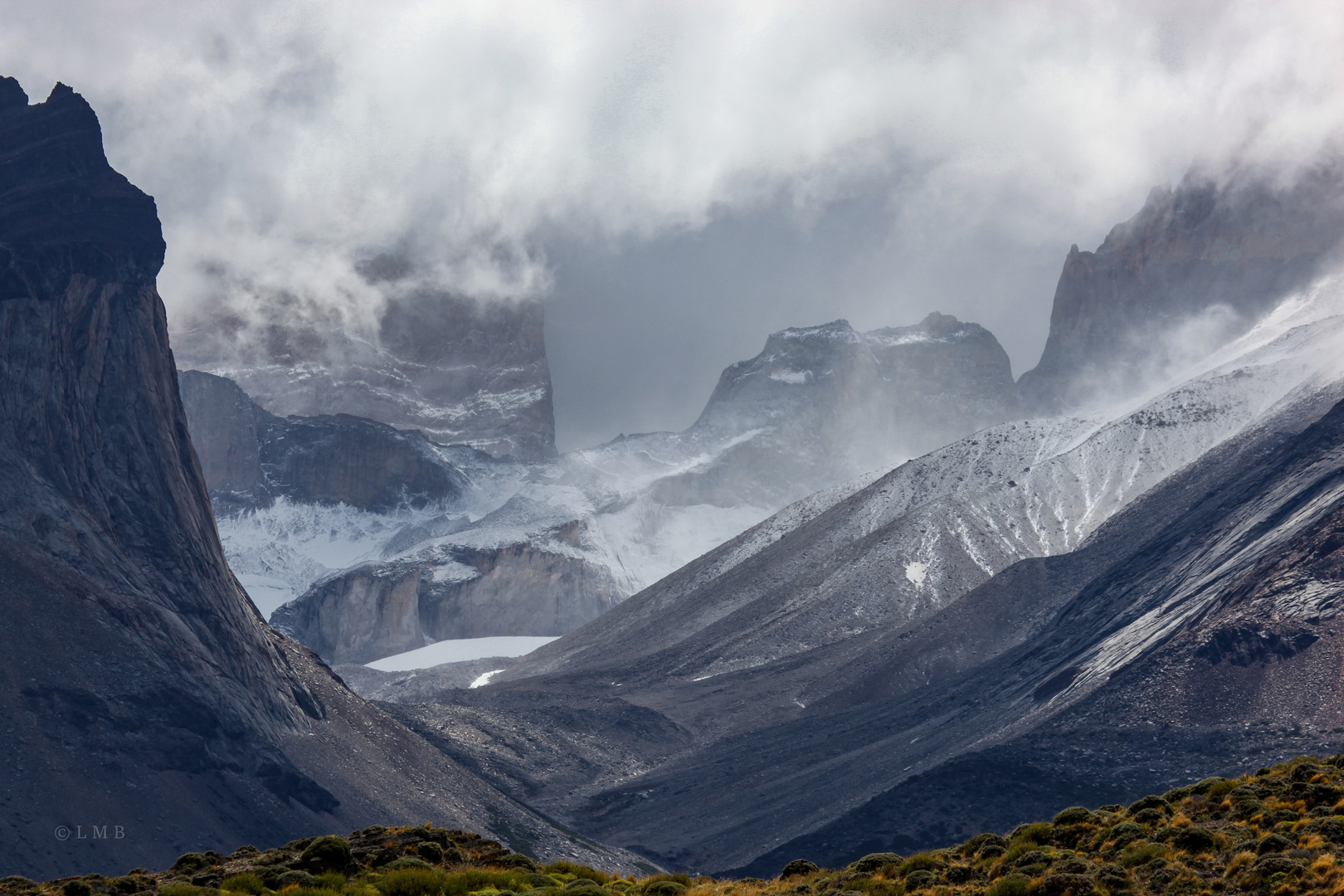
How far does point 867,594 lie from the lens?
182875 mm

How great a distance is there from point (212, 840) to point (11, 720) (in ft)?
44.5

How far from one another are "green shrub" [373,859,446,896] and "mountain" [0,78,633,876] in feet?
146

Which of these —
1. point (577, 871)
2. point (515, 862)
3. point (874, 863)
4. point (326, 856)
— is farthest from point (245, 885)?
point (874, 863)

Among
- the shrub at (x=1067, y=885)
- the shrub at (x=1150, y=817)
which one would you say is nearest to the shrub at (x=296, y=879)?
the shrub at (x=1067, y=885)

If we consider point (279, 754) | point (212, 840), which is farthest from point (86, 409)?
point (212, 840)

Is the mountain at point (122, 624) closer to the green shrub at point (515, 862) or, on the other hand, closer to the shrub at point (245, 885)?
the green shrub at point (515, 862)

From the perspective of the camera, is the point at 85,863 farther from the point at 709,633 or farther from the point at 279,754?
the point at 709,633

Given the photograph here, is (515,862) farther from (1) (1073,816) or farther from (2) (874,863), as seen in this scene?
(1) (1073,816)

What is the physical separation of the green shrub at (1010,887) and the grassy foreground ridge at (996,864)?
0.11 ft

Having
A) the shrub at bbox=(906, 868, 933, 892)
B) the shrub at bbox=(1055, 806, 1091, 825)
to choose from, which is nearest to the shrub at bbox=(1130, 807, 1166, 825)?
the shrub at bbox=(1055, 806, 1091, 825)

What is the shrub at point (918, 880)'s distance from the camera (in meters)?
30.6

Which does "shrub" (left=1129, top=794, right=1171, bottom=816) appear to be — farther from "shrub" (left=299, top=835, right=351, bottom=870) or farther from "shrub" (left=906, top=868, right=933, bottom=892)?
"shrub" (left=299, top=835, right=351, bottom=870)

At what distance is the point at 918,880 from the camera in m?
30.8

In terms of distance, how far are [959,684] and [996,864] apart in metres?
106
